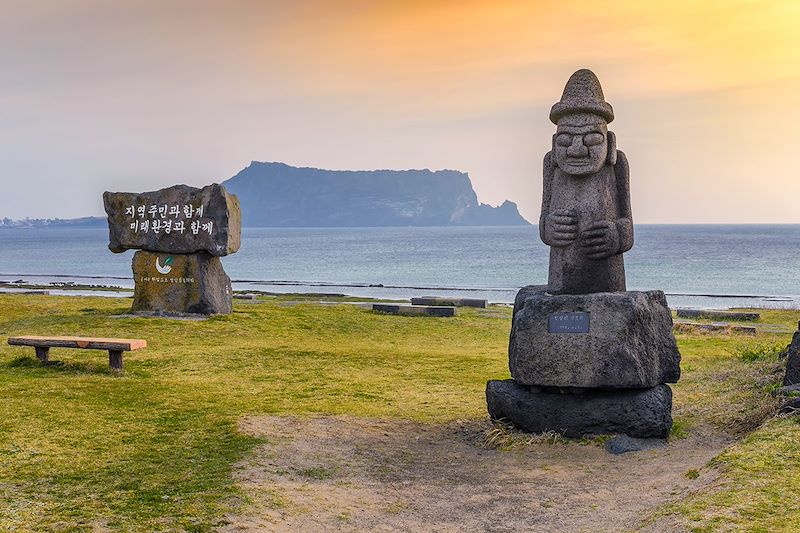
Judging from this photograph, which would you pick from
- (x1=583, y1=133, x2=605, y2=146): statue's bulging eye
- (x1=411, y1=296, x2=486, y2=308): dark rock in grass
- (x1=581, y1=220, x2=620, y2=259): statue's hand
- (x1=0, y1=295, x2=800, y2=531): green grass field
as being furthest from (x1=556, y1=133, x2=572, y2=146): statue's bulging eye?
(x1=411, y1=296, x2=486, y2=308): dark rock in grass

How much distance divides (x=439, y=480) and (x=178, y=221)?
576 inches

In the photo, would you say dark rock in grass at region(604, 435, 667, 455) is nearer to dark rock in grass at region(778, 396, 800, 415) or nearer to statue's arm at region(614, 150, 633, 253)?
dark rock in grass at region(778, 396, 800, 415)

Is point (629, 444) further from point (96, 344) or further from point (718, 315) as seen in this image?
point (718, 315)

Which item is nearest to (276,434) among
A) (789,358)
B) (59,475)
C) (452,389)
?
(59,475)

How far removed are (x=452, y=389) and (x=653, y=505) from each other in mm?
6378

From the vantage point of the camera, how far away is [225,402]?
12.5 meters

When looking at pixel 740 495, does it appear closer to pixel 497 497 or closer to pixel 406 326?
pixel 497 497

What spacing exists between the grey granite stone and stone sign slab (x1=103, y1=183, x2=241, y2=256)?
12.8 m

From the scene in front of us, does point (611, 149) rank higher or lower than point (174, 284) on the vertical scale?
higher

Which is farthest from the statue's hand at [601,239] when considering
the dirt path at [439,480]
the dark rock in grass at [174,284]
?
the dark rock in grass at [174,284]

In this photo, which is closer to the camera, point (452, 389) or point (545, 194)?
point (545, 194)

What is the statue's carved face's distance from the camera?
10.7 m

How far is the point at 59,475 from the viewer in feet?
28.6

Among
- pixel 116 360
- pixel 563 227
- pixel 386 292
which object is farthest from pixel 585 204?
pixel 386 292
